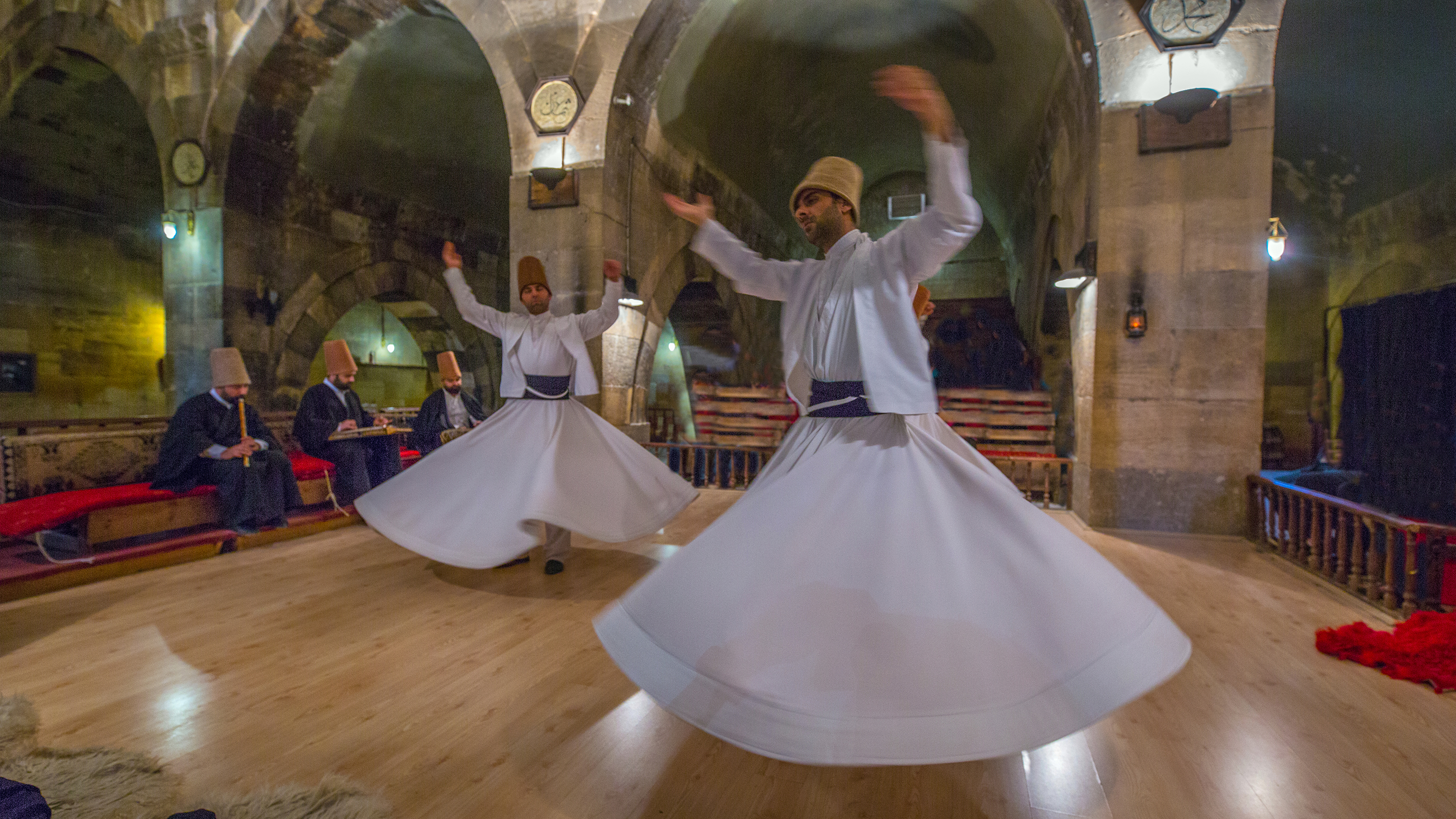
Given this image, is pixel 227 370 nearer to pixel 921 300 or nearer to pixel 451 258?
pixel 451 258

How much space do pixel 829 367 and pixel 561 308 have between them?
18.6ft

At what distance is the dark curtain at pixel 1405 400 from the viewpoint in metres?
5.49

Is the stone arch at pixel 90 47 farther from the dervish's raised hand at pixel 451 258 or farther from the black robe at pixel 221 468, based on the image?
the dervish's raised hand at pixel 451 258

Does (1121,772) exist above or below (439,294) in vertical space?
below

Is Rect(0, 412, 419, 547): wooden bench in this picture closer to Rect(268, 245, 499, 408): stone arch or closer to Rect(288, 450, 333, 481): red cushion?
Rect(288, 450, 333, 481): red cushion

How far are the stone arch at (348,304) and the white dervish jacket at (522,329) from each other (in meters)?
Answer: 6.61

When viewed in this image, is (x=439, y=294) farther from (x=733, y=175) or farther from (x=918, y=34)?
(x=918, y=34)

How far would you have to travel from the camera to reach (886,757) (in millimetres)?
1423

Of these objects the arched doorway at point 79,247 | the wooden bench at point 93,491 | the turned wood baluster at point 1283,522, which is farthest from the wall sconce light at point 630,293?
the arched doorway at point 79,247

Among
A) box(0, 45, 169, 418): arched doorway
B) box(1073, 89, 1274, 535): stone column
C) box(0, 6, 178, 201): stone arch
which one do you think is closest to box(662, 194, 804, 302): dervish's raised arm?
box(1073, 89, 1274, 535): stone column

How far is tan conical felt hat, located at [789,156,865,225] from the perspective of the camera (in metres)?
2.18

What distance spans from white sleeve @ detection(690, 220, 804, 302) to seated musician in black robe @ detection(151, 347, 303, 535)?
4.03 metres

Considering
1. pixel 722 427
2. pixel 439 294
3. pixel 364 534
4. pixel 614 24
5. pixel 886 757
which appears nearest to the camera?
pixel 886 757

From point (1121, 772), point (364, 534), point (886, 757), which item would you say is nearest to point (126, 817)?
point (886, 757)
